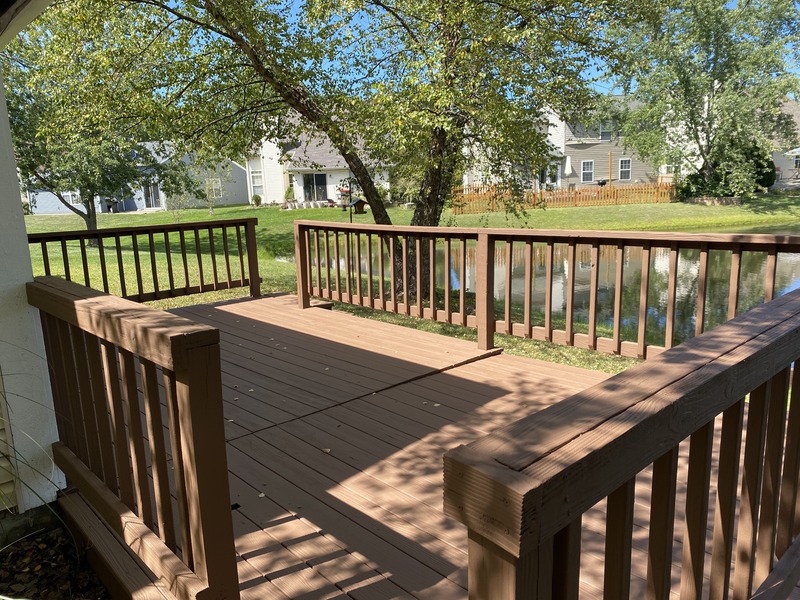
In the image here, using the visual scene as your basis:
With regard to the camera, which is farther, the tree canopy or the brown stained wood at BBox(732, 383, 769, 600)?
the tree canopy

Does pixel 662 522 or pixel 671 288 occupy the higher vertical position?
pixel 662 522

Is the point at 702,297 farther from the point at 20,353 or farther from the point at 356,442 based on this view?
the point at 20,353

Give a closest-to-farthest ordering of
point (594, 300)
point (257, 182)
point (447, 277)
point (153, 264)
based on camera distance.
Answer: point (594, 300)
point (447, 277)
point (153, 264)
point (257, 182)

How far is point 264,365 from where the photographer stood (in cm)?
437

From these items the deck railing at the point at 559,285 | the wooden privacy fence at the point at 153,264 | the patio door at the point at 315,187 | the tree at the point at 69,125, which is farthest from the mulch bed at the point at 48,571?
the patio door at the point at 315,187

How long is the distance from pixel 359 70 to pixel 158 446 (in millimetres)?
8709

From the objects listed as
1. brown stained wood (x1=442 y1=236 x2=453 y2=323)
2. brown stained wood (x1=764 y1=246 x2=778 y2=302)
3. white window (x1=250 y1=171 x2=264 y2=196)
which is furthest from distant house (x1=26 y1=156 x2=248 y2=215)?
brown stained wood (x1=764 y1=246 x2=778 y2=302)

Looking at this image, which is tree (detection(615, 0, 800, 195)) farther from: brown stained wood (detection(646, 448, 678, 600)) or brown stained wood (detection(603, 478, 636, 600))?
brown stained wood (detection(603, 478, 636, 600))

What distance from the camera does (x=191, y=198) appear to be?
3077 centimetres

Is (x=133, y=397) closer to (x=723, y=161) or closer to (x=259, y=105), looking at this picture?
(x=259, y=105)

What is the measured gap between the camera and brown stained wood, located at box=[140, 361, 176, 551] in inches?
66.2

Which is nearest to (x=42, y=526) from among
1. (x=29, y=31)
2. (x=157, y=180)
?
(x=29, y=31)

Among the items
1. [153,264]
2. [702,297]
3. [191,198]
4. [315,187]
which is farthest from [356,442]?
[191,198]

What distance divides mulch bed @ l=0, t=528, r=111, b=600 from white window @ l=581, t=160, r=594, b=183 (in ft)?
103
